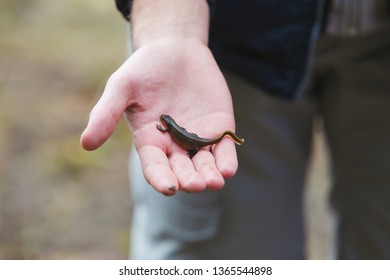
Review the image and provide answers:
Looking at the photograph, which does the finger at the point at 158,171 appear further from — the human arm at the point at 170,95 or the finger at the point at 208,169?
the finger at the point at 208,169

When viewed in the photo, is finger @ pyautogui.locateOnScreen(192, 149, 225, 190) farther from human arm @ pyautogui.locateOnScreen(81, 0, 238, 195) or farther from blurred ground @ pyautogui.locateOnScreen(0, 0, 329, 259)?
blurred ground @ pyautogui.locateOnScreen(0, 0, 329, 259)

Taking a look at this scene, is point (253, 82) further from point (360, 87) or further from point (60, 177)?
point (60, 177)

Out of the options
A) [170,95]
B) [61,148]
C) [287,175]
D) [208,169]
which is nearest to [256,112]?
[287,175]

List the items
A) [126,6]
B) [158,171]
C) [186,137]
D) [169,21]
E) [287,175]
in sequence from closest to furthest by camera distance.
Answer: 1. [158,171]
2. [186,137]
3. [169,21]
4. [126,6]
5. [287,175]

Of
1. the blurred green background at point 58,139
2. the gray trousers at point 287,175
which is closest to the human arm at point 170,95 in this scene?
the gray trousers at point 287,175

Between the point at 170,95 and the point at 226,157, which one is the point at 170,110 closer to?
the point at 170,95

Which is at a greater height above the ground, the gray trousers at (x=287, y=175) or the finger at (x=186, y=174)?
the gray trousers at (x=287, y=175)

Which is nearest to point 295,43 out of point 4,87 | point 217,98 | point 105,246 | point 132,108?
point 217,98
